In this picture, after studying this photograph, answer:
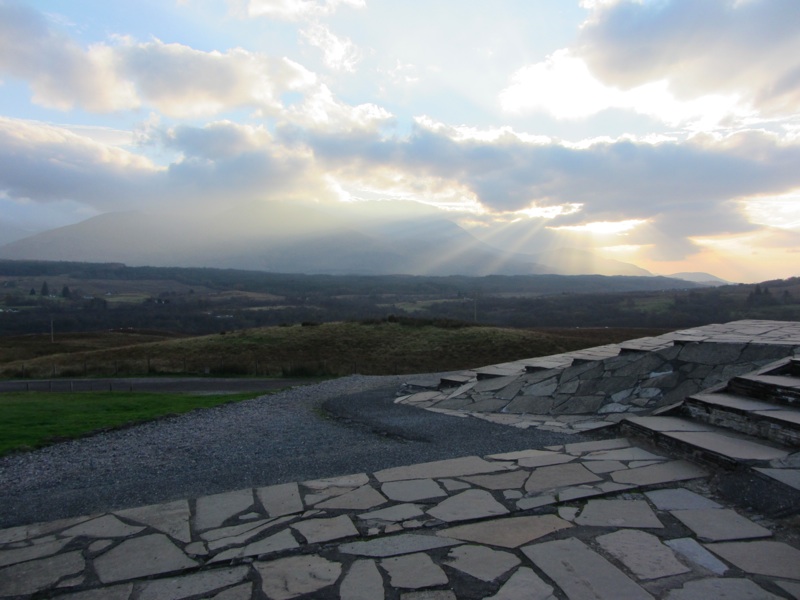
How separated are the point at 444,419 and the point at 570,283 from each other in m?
139

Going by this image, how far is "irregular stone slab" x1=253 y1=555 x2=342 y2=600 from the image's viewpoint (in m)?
2.53

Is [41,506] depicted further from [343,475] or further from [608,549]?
[608,549]

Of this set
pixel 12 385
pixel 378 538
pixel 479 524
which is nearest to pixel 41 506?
pixel 378 538

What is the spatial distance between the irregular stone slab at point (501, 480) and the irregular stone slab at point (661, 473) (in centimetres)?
72

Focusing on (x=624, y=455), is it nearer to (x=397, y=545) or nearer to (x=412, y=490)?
(x=412, y=490)

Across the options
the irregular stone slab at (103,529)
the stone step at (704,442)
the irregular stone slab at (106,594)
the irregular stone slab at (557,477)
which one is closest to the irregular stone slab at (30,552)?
the irregular stone slab at (103,529)

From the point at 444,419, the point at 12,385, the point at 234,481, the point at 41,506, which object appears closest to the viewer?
the point at 41,506

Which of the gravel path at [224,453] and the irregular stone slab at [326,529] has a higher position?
the irregular stone slab at [326,529]

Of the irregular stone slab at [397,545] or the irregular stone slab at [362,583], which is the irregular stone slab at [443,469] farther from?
the irregular stone slab at [362,583]

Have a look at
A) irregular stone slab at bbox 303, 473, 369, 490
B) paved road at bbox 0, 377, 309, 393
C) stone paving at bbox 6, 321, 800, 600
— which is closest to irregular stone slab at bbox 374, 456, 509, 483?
stone paving at bbox 6, 321, 800, 600

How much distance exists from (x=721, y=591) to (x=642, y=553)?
1.42 feet

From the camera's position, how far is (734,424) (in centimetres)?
476

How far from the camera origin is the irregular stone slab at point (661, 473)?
3.85m

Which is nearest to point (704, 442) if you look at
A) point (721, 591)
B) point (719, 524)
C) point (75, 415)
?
point (719, 524)
